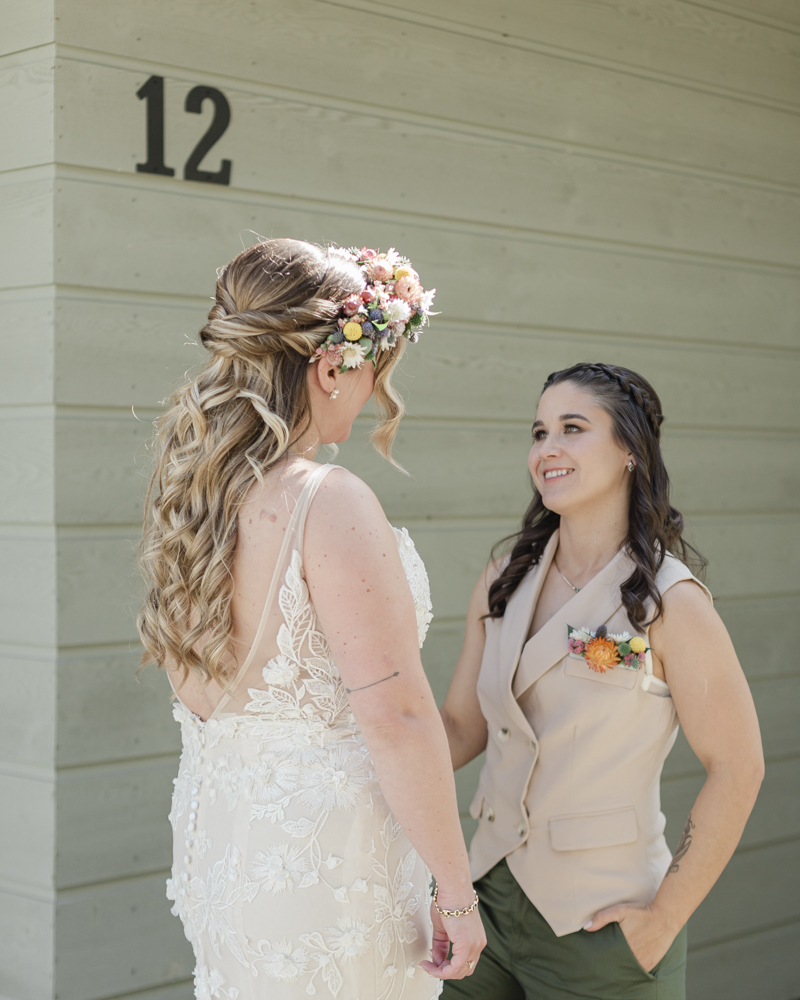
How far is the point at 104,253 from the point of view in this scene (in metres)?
2.34

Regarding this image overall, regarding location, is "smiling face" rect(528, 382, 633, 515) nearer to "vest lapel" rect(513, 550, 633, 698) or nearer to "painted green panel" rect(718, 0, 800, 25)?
"vest lapel" rect(513, 550, 633, 698)

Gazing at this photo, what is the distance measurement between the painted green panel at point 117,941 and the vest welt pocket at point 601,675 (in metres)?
1.29

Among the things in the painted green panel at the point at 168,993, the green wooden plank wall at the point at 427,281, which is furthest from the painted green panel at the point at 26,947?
the painted green panel at the point at 168,993

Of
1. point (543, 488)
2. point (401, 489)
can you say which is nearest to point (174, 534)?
point (543, 488)

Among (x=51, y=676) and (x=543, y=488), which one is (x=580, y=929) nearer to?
(x=543, y=488)

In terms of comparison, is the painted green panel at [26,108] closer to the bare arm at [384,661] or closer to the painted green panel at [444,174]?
the painted green panel at [444,174]

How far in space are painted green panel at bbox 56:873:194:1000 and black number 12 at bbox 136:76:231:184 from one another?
1.79 metres

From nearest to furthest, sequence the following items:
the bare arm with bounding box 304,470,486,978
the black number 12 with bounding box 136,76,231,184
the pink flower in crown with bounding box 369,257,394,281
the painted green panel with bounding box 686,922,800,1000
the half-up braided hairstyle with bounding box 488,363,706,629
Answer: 1. the bare arm with bounding box 304,470,486,978
2. the pink flower in crown with bounding box 369,257,394,281
3. the half-up braided hairstyle with bounding box 488,363,706,629
4. the black number 12 with bounding box 136,76,231,184
5. the painted green panel with bounding box 686,922,800,1000

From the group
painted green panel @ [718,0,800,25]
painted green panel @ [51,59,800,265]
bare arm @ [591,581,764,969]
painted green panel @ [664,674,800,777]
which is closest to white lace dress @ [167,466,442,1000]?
bare arm @ [591,581,764,969]

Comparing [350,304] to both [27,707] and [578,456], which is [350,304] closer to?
[578,456]

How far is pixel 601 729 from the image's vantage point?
Result: 177cm

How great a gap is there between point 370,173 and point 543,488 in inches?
49.0

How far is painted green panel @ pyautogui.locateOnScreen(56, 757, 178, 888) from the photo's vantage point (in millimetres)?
2309

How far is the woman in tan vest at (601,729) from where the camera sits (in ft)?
5.57
